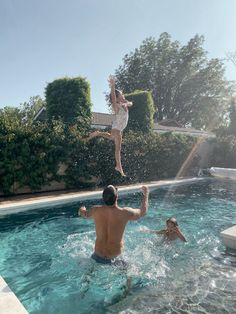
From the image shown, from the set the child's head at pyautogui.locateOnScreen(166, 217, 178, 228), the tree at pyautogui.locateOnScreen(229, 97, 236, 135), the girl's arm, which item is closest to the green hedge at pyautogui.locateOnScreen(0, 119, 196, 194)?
the girl's arm

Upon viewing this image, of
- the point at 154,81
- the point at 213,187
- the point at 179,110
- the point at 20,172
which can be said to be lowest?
the point at 213,187

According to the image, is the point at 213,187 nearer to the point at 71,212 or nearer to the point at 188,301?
the point at 71,212

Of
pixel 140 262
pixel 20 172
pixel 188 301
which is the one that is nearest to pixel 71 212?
pixel 20 172

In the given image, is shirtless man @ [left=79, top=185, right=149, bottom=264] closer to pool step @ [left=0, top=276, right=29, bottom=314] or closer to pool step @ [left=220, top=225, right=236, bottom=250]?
pool step @ [left=0, top=276, right=29, bottom=314]

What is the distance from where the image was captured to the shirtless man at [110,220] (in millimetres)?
5152

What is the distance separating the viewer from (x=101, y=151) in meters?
15.8

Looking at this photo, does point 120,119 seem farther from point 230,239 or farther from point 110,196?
point 230,239

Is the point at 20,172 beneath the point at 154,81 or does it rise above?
beneath

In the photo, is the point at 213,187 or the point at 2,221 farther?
the point at 213,187

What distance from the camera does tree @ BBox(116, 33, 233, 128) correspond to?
150 feet

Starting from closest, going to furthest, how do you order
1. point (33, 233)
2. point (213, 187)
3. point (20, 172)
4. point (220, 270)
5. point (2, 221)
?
point (220, 270) → point (33, 233) → point (2, 221) → point (20, 172) → point (213, 187)

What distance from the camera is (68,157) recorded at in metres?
14.5

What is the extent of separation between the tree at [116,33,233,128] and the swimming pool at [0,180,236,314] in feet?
124

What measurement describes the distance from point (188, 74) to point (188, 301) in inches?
1746
